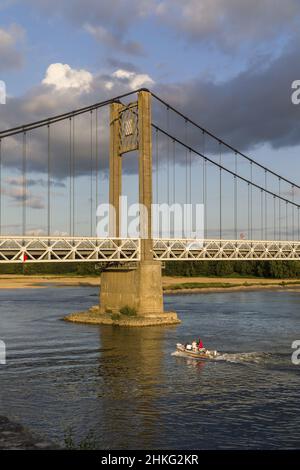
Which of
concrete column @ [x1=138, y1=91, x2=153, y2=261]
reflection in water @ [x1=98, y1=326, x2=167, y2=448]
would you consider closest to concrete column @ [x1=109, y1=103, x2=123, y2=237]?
concrete column @ [x1=138, y1=91, x2=153, y2=261]

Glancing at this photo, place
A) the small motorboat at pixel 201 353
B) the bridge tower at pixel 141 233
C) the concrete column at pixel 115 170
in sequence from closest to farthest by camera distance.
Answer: the small motorboat at pixel 201 353 → the bridge tower at pixel 141 233 → the concrete column at pixel 115 170

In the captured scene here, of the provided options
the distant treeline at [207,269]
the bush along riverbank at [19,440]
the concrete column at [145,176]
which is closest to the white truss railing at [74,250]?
the concrete column at [145,176]

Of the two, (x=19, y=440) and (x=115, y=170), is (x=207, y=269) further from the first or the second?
(x=19, y=440)

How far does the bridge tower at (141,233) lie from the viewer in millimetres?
64500

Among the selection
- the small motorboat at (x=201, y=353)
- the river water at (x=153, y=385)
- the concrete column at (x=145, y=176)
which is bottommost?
the river water at (x=153, y=385)

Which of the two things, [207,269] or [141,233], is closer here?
[141,233]

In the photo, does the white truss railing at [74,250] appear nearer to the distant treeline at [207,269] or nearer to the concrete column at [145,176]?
the concrete column at [145,176]

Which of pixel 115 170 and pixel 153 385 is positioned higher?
pixel 115 170

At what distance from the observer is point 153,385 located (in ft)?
114

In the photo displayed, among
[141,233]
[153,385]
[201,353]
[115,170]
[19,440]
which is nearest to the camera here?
[19,440]

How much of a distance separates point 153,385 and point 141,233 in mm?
32467

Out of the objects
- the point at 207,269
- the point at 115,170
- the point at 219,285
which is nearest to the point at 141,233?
the point at 115,170
